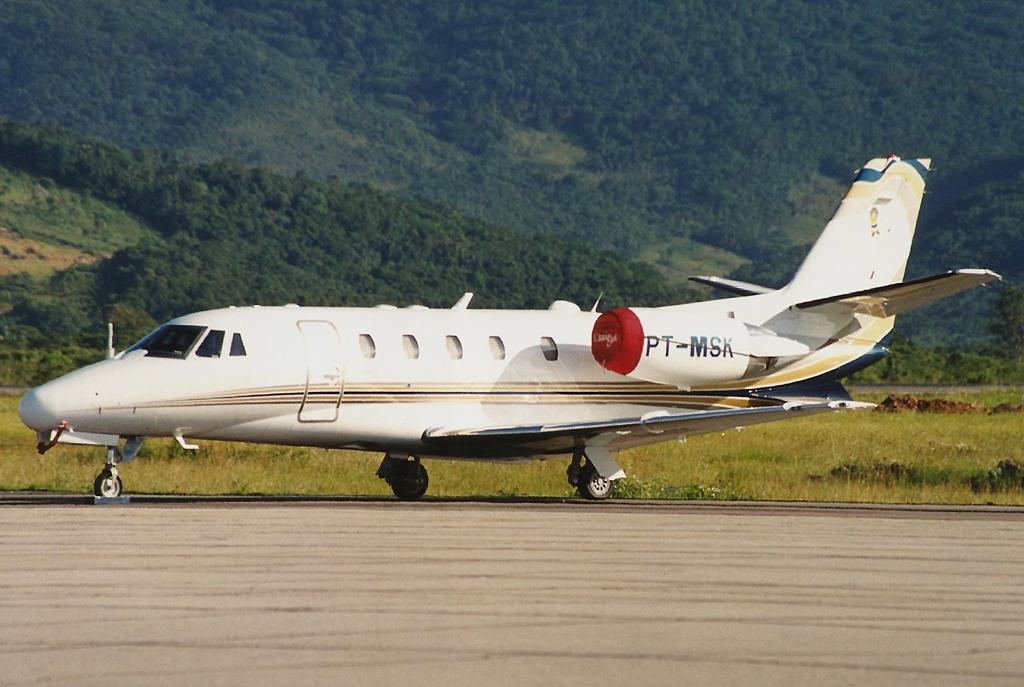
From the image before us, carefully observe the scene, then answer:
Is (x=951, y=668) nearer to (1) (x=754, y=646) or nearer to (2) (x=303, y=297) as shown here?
(1) (x=754, y=646)

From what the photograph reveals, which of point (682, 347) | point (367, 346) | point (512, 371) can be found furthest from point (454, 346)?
point (682, 347)

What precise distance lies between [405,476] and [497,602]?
→ 38.3 ft

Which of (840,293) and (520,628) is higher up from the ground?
(840,293)

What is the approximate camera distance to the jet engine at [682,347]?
23312 mm

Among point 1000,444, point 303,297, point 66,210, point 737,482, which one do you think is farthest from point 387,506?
point 66,210

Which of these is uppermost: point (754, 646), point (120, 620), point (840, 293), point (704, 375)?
point (840, 293)

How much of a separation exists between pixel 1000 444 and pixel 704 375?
12736 millimetres

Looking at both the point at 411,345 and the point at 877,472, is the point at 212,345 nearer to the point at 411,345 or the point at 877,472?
the point at 411,345

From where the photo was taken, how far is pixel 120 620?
34.3 ft

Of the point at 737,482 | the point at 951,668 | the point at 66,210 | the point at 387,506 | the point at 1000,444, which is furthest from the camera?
the point at 66,210

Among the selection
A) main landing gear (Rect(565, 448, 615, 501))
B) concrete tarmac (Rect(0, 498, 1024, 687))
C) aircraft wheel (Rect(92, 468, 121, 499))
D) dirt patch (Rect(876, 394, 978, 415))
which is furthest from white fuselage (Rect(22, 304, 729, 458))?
dirt patch (Rect(876, 394, 978, 415))

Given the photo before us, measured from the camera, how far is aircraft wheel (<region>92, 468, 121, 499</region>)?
1992 cm

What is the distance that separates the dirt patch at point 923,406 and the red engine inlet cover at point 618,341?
90.7 ft

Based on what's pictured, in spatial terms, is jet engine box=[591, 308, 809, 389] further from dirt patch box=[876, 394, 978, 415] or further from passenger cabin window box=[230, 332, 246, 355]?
dirt patch box=[876, 394, 978, 415]
